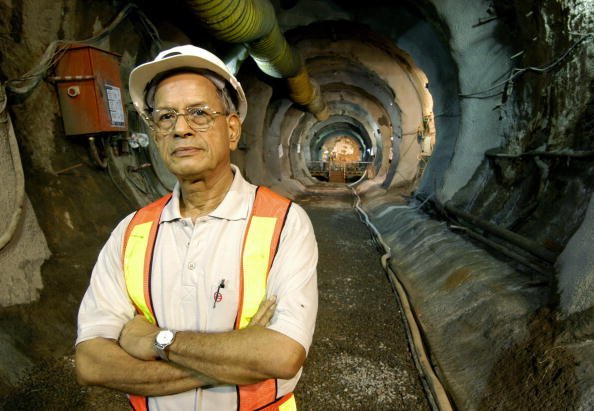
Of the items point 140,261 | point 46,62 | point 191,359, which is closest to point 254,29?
point 46,62

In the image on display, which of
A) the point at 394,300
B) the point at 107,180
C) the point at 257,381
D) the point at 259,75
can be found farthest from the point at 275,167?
the point at 257,381

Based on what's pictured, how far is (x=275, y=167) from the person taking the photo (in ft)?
39.6

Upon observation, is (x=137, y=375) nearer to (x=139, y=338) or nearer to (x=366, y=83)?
(x=139, y=338)

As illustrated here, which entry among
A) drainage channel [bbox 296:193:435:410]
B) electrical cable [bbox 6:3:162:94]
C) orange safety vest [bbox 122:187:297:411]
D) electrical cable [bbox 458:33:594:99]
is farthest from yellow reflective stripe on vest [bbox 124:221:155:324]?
electrical cable [bbox 458:33:594:99]

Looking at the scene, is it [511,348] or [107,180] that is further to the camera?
[107,180]

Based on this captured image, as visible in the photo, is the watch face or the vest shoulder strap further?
the vest shoulder strap

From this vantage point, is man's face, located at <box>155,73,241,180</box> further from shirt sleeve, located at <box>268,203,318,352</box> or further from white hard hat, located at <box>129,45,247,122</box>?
shirt sleeve, located at <box>268,203,318,352</box>

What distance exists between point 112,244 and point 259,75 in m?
8.53

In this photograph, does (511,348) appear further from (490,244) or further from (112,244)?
(112,244)

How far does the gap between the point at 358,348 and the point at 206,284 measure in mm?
1924

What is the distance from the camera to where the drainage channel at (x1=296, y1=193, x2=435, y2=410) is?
7.63 feet

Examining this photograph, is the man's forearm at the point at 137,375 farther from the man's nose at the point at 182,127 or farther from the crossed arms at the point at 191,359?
the man's nose at the point at 182,127

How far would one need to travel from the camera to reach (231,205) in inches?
60.6

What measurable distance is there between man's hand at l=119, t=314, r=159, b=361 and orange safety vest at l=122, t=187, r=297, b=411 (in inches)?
2.6
